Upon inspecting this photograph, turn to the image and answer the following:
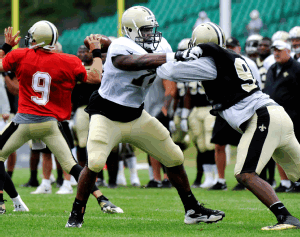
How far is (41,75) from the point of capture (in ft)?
15.6

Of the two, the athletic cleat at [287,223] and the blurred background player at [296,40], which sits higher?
the blurred background player at [296,40]

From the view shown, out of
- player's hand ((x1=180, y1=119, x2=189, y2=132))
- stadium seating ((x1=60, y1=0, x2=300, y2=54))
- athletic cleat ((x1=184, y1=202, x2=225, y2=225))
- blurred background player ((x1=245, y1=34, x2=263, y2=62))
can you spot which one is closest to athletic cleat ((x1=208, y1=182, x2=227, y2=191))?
player's hand ((x1=180, y1=119, x2=189, y2=132))

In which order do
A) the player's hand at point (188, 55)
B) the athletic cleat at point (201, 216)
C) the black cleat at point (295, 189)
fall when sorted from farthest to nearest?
the black cleat at point (295, 189)
the athletic cleat at point (201, 216)
the player's hand at point (188, 55)

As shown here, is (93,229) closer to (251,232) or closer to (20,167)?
(251,232)

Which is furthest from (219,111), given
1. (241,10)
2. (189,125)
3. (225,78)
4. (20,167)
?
(241,10)

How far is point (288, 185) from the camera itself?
6941 mm

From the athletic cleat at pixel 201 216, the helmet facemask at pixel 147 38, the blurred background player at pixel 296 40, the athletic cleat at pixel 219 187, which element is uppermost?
the helmet facemask at pixel 147 38

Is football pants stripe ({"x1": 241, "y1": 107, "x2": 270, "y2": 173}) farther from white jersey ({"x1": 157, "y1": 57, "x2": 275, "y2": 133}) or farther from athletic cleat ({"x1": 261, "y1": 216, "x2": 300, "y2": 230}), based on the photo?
athletic cleat ({"x1": 261, "y1": 216, "x2": 300, "y2": 230})

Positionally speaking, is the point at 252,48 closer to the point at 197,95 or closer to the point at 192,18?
the point at 197,95

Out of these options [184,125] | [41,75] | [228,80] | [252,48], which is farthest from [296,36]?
[41,75]

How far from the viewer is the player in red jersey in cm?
470

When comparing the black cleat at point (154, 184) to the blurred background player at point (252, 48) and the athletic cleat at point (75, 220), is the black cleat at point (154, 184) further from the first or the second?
Answer: the athletic cleat at point (75, 220)

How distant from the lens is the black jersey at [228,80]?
379 cm

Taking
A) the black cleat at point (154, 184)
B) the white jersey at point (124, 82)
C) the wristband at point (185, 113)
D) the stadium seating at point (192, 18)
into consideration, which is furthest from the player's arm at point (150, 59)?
the stadium seating at point (192, 18)
